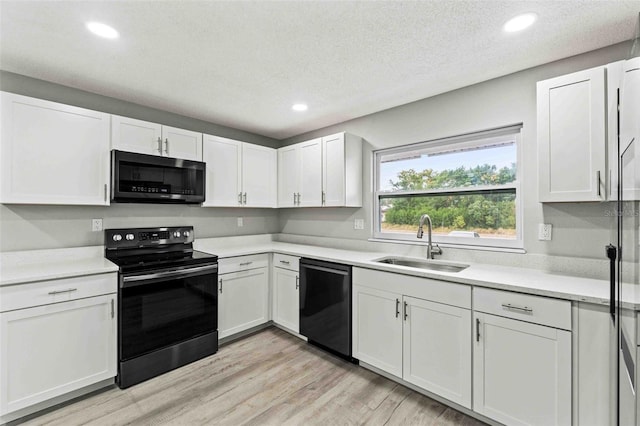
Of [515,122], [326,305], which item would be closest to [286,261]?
[326,305]

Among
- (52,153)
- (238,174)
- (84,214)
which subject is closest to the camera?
(52,153)

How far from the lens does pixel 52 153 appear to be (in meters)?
2.25

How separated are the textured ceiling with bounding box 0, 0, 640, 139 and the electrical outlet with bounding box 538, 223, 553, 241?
3.90 ft

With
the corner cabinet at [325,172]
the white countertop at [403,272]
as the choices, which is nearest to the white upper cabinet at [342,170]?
the corner cabinet at [325,172]

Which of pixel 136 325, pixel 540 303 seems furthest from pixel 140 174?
pixel 540 303

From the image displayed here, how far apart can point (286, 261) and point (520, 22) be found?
2.69 metres

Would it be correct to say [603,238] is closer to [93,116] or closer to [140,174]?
[140,174]

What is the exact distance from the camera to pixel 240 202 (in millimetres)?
3488

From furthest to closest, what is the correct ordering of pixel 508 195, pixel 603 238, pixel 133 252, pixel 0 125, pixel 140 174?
1. pixel 133 252
2. pixel 140 174
3. pixel 508 195
4. pixel 0 125
5. pixel 603 238

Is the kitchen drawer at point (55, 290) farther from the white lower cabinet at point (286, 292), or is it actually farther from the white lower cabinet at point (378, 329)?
the white lower cabinet at point (378, 329)

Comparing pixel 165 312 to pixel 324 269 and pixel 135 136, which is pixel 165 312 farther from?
pixel 135 136

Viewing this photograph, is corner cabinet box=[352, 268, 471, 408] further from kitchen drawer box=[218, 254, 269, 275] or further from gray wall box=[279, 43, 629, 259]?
kitchen drawer box=[218, 254, 269, 275]

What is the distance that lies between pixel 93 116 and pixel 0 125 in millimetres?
557

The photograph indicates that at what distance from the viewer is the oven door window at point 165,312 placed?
7.39 feet
